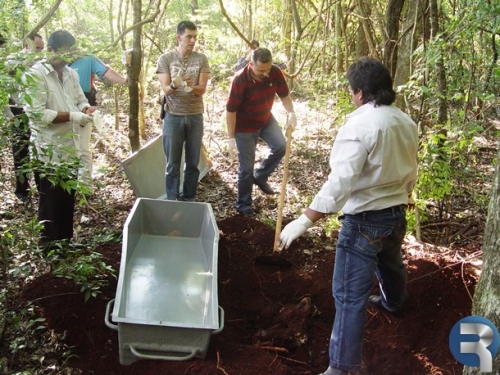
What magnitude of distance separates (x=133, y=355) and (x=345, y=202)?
151cm

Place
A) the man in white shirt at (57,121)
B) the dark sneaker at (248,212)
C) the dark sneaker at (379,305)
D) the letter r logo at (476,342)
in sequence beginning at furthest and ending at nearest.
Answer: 1. the dark sneaker at (248,212)
2. the man in white shirt at (57,121)
3. the dark sneaker at (379,305)
4. the letter r logo at (476,342)

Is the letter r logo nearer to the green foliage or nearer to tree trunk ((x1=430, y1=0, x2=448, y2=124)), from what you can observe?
the green foliage

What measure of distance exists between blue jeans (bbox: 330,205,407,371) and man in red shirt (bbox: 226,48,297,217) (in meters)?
2.38

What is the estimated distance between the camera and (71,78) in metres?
4.00

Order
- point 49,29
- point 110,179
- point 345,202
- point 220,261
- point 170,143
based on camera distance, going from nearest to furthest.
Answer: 1. point 345,202
2. point 220,261
3. point 170,143
4. point 110,179
5. point 49,29

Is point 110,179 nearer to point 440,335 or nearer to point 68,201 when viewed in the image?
point 68,201

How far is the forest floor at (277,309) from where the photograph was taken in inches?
111

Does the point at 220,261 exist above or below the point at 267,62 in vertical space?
below

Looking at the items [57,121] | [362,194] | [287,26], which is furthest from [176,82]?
[287,26]

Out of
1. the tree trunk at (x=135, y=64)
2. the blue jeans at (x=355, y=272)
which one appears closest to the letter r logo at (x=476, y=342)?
the blue jeans at (x=355, y=272)

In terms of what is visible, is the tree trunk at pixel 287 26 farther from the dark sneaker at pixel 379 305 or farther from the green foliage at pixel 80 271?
the green foliage at pixel 80 271

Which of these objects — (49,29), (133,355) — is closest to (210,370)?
(133,355)

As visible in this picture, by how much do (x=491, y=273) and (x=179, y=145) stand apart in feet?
11.5

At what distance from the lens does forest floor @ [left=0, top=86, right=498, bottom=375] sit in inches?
111
